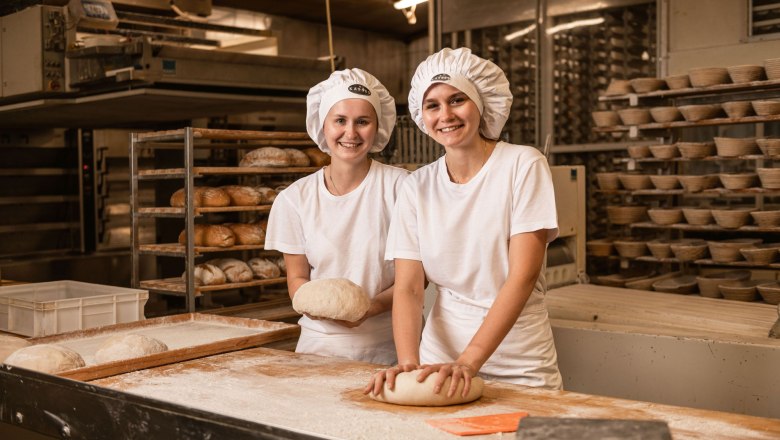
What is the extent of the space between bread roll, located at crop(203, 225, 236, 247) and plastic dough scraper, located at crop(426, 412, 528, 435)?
7.29 ft

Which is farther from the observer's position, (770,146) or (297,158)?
(770,146)

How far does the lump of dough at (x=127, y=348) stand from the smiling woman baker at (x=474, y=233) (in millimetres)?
611

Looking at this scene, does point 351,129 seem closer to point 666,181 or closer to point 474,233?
point 474,233

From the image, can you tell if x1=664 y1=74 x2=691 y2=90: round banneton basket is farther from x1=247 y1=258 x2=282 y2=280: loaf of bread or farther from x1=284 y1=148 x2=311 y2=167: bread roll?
x1=247 y1=258 x2=282 y2=280: loaf of bread

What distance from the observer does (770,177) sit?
13.9 feet

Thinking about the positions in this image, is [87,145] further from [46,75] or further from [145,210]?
[145,210]

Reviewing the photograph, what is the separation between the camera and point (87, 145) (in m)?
5.75

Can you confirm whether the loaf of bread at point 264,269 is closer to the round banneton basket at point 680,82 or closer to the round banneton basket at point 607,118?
the round banneton basket at point 607,118

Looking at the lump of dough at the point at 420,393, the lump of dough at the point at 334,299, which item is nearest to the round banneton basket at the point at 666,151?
the lump of dough at the point at 334,299

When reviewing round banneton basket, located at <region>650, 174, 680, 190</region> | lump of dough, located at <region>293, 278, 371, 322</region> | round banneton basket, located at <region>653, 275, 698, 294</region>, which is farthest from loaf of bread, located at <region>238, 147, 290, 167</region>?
round banneton basket, located at <region>650, 174, 680, 190</region>

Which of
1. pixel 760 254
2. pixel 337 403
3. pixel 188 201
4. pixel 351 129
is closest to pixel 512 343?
pixel 337 403

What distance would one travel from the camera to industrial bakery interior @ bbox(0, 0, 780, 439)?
1.65 metres

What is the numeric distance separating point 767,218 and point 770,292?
25.2 inches

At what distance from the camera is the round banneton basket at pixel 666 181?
4.72 metres
